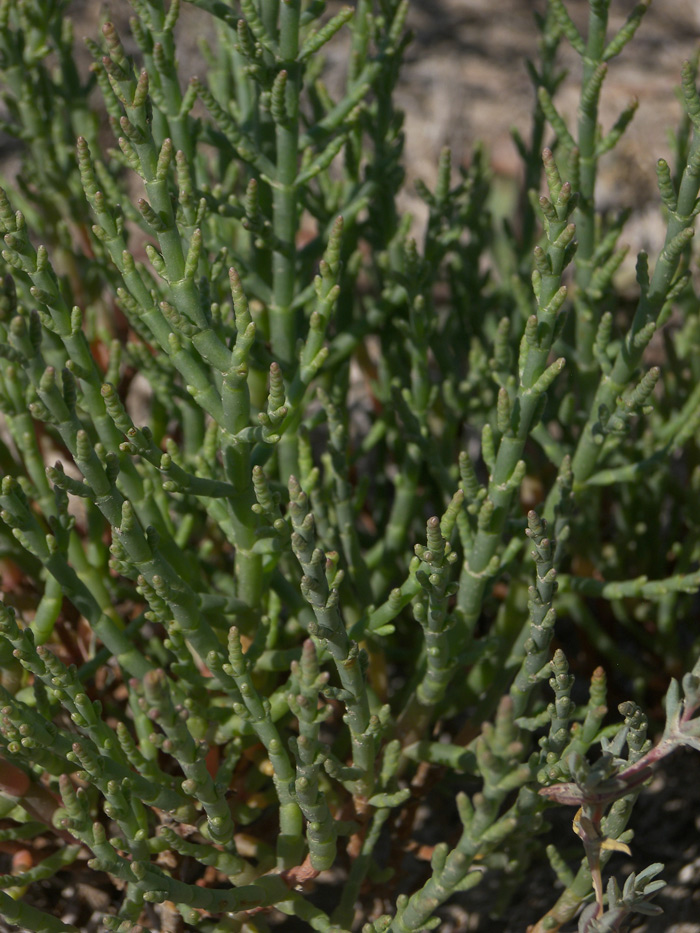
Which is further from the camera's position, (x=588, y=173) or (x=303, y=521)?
(x=588, y=173)

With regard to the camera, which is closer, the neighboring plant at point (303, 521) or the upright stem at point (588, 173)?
the neighboring plant at point (303, 521)

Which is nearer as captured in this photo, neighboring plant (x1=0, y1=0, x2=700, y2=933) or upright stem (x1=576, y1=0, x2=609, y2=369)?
neighboring plant (x1=0, y1=0, x2=700, y2=933)

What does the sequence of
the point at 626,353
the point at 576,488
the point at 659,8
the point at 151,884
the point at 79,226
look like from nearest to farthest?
1. the point at 151,884
2. the point at 626,353
3. the point at 576,488
4. the point at 79,226
5. the point at 659,8

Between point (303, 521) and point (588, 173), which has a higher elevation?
point (588, 173)

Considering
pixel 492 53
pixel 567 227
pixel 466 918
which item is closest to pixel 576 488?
pixel 567 227

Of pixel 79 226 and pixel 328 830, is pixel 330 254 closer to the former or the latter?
pixel 328 830

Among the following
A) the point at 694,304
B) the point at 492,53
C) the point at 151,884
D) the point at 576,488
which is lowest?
the point at 151,884

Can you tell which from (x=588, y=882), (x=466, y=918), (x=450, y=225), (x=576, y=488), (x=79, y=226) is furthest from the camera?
(x=79, y=226)

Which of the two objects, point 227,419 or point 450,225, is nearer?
point 227,419
